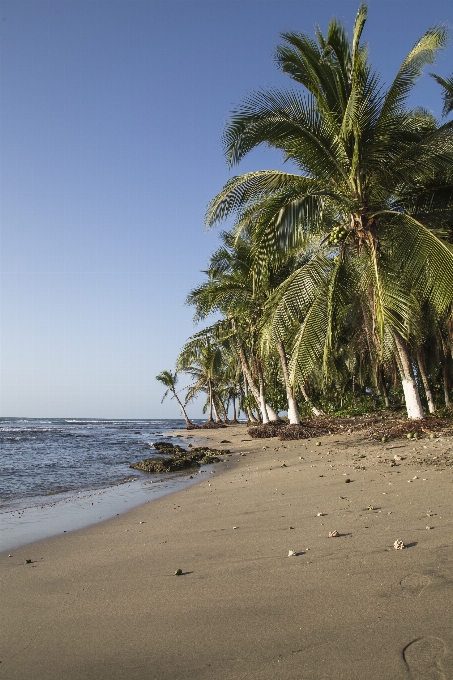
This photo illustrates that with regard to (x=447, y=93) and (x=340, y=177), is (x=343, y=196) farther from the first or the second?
(x=447, y=93)

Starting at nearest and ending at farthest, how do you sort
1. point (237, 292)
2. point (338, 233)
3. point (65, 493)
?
point (65, 493)
point (338, 233)
point (237, 292)

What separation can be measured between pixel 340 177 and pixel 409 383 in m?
5.29

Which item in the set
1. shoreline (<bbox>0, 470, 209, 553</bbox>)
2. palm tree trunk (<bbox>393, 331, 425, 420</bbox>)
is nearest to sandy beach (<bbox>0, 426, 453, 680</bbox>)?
shoreline (<bbox>0, 470, 209, 553</bbox>)

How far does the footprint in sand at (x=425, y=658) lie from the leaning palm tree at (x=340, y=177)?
7.41 m

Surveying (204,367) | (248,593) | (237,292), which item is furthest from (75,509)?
(204,367)

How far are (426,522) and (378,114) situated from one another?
906cm

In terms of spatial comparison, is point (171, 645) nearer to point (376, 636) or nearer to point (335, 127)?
point (376, 636)

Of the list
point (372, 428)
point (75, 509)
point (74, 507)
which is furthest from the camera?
point (372, 428)

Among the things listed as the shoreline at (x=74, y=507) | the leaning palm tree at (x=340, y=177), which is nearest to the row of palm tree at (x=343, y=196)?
the leaning palm tree at (x=340, y=177)

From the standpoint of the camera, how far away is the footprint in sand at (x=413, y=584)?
10.9 feet

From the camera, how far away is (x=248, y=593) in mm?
3553

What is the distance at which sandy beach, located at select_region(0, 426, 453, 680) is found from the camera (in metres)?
2.66

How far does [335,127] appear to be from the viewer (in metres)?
10.5

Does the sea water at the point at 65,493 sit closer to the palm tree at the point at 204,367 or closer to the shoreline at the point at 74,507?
the shoreline at the point at 74,507
